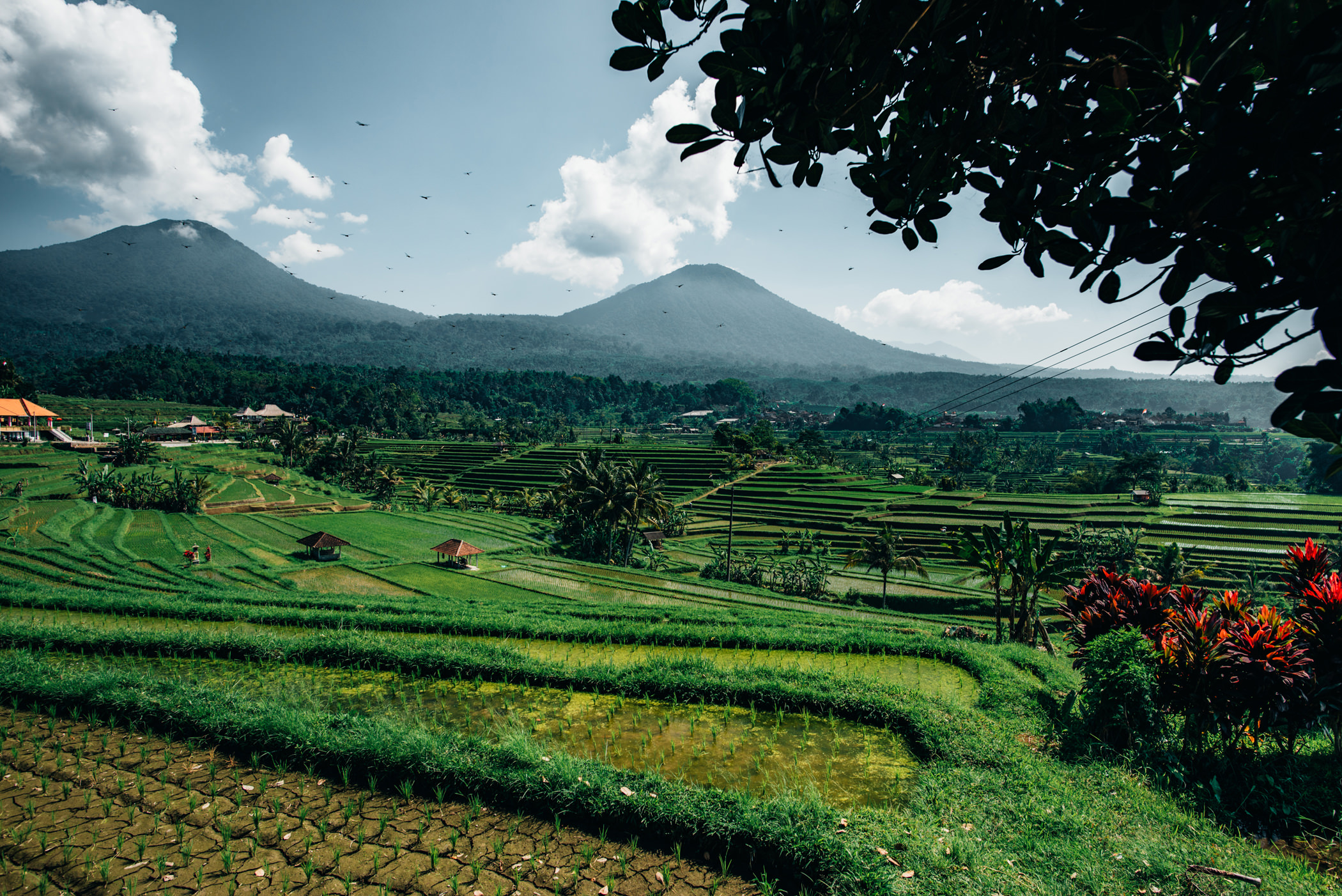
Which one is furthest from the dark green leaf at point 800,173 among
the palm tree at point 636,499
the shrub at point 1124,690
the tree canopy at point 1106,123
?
the palm tree at point 636,499

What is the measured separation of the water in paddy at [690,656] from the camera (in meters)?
8.62

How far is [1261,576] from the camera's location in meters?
33.8

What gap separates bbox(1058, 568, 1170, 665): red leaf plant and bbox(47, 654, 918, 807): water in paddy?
3.01 metres

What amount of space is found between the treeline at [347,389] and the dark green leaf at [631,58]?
10121cm

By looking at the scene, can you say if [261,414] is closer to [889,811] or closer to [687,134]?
[889,811]

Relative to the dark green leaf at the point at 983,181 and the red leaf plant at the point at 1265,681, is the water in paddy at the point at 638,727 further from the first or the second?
the dark green leaf at the point at 983,181

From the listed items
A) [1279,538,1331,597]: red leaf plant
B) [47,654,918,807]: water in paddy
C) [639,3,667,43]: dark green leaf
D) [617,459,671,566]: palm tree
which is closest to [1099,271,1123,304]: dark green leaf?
[639,3,667,43]: dark green leaf

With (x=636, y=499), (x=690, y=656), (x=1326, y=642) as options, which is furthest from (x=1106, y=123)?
(x=636, y=499)

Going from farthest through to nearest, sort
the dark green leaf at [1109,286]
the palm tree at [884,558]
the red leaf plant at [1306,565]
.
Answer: the palm tree at [884,558] → the red leaf plant at [1306,565] → the dark green leaf at [1109,286]

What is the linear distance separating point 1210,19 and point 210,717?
27.3ft

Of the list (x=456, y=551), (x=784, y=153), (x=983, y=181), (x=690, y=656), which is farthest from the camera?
(x=456, y=551)

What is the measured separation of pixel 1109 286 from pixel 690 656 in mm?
9285

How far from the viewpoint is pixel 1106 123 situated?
1471 mm

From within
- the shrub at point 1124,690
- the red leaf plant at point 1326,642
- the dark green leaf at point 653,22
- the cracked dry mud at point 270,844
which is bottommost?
the cracked dry mud at point 270,844
